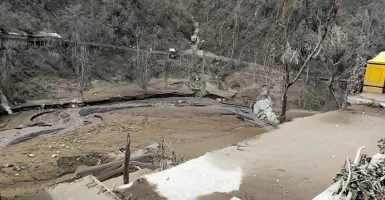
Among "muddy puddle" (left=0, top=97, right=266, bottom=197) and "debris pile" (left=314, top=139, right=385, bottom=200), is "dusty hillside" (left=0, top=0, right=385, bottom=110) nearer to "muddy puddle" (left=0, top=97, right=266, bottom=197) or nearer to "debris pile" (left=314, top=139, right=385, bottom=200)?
"muddy puddle" (left=0, top=97, right=266, bottom=197)

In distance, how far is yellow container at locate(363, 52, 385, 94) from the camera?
6.38 m

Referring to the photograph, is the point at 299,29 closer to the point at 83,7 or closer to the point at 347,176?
the point at 83,7

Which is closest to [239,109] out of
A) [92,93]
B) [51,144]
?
[92,93]

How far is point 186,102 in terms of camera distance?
66.1 feet

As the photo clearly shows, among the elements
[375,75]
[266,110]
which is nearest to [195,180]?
[375,75]

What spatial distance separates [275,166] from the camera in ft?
12.2

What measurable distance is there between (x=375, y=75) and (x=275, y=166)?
435cm

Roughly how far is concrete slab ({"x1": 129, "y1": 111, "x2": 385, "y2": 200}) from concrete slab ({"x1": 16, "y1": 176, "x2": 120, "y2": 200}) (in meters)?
0.32

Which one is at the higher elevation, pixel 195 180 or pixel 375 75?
pixel 375 75

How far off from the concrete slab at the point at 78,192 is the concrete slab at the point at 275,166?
0.32 meters

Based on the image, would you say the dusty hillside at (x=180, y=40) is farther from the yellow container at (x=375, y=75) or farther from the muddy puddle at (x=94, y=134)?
the yellow container at (x=375, y=75)

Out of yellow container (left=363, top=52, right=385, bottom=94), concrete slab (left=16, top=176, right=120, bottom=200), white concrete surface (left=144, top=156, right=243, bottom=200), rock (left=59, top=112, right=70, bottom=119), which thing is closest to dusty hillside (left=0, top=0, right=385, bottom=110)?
rock (left=59, top=112, right=70, bottom=119)

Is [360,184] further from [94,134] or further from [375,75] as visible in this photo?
[94,134]

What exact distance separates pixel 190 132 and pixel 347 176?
11.4m
